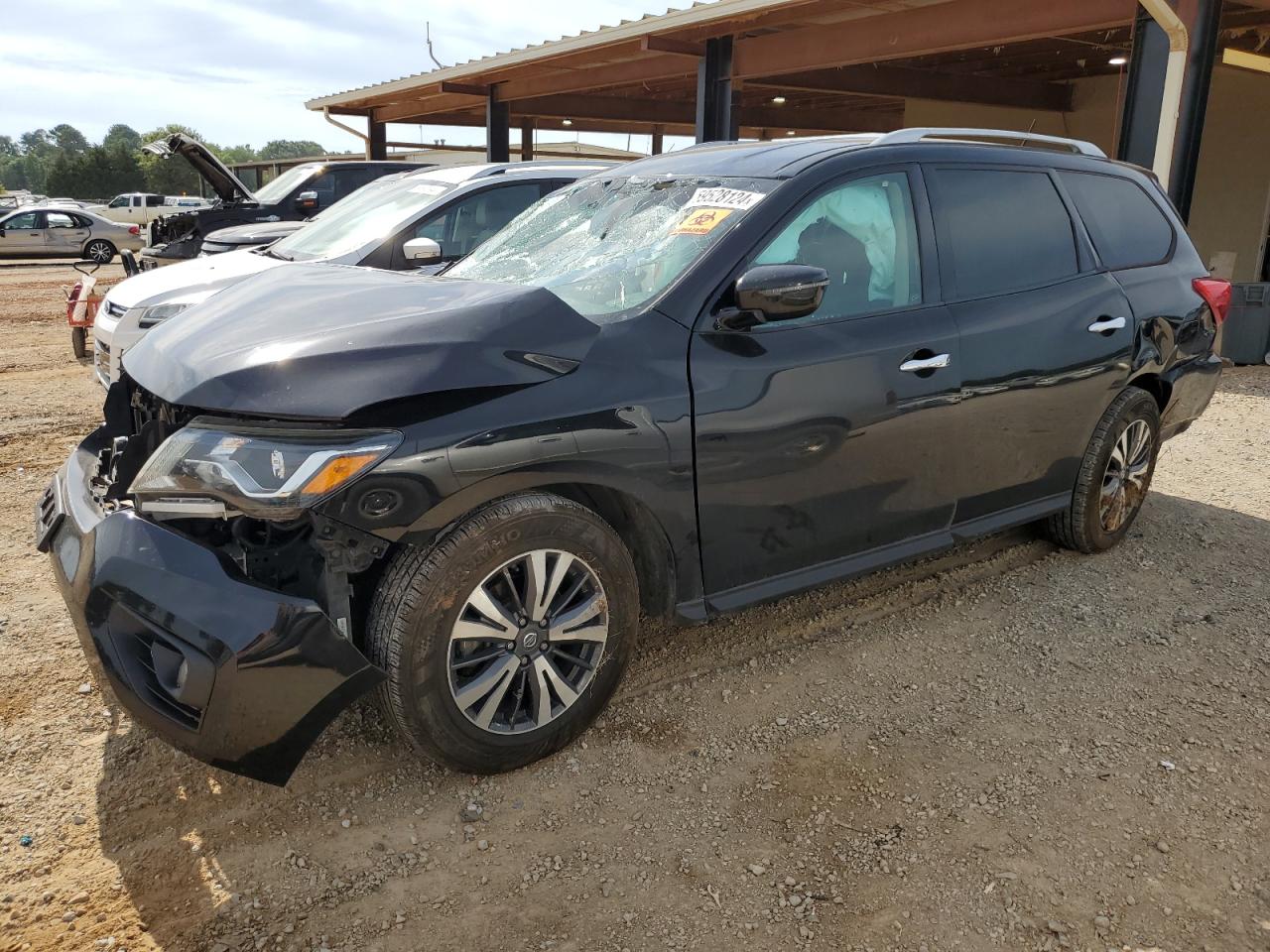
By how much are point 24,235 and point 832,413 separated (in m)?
24.4

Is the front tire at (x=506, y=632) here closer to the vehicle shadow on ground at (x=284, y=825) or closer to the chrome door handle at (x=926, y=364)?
the vehicle shadow on ground at (x=284, y=825)

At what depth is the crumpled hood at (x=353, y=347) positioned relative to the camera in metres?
2.57

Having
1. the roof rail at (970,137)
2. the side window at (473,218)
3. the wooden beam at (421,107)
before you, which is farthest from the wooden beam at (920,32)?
the wooden beam at (421,107)

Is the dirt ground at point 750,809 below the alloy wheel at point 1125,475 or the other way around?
below

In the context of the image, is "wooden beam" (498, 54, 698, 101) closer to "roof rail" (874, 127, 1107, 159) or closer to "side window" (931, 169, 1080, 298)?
"roof rail" (874, 127, 1107, 159)

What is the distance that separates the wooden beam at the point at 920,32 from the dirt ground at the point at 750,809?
8.48 meters

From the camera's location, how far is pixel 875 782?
2.96 m

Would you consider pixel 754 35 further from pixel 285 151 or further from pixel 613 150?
pixel 285 151

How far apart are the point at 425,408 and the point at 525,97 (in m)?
17.2

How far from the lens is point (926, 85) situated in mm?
16391

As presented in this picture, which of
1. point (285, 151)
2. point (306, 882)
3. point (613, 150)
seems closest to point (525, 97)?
point (613, 150)

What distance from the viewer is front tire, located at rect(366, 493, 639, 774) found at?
262cm

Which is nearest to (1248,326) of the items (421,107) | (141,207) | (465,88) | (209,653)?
(209,653)

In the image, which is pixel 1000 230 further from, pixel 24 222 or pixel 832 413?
pixel 24 222
